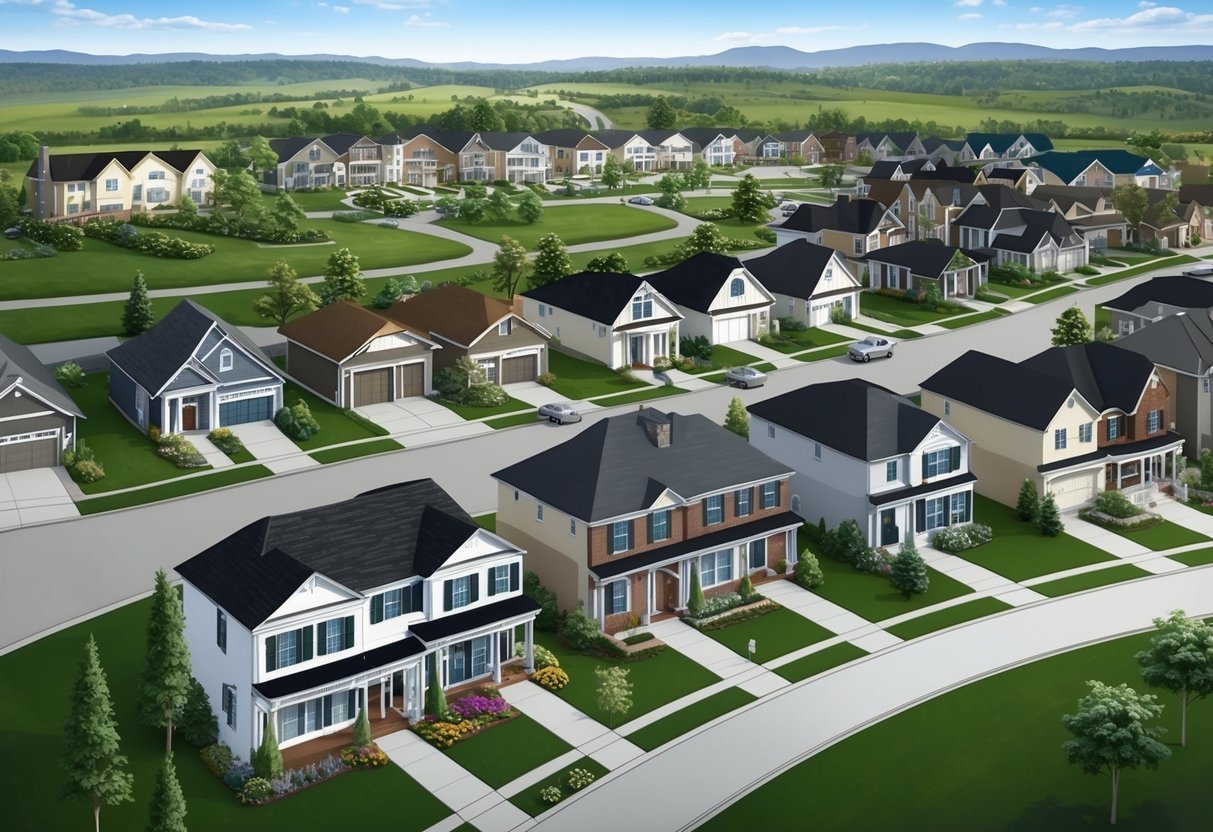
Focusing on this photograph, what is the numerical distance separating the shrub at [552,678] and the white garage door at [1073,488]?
92.1 ft

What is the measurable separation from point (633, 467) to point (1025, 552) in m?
18.5

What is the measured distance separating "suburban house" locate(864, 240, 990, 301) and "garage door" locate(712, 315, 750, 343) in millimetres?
20578

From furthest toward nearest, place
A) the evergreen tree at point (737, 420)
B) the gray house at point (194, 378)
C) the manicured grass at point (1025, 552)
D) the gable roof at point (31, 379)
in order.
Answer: the gray house at point (194, 378) < the evergreen tree at point (737, 420) < the gable roof at point (31, 379) < the manicured grass at point (1025, 552)

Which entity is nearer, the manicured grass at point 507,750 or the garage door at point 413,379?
the manicured grass at point 507,750

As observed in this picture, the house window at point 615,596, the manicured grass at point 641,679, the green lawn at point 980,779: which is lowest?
the green lawn at point 980,779

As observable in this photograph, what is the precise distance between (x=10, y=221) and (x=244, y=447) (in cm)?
6915

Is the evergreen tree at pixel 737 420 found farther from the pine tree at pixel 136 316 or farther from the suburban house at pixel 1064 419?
the pine tree at pixel 136 316

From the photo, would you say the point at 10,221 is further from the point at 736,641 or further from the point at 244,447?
the point at 736,641

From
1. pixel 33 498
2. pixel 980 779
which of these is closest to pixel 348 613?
pixel 980 779

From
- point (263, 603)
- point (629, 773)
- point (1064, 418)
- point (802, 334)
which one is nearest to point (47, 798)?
point (263, 603)

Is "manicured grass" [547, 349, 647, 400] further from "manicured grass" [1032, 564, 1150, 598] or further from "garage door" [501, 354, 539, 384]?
"manicured grass" [1032, 564, 1150, 598]

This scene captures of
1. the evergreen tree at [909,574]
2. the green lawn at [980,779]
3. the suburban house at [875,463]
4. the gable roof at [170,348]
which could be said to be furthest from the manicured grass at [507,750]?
the gable roof at [170,348]

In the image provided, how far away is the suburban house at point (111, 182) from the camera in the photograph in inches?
4966

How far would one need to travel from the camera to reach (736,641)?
47.7 m
